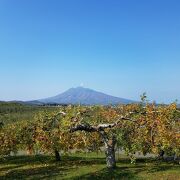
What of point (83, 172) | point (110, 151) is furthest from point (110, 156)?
point (83, 172)

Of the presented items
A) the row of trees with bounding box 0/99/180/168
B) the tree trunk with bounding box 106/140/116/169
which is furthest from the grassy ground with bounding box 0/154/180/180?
the row of trees with bounding box 0/99/180/168

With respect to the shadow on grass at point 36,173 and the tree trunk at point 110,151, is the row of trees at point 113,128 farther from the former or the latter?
the shadow on grass at point 36,173

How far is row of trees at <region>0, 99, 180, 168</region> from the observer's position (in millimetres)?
41469

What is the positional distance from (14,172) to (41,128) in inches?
229

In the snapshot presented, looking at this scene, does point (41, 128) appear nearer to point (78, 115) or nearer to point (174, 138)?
point (78, 115)

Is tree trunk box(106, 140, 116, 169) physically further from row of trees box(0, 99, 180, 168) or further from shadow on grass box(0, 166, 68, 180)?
shadow on grass box(0, 166, 68, 180)

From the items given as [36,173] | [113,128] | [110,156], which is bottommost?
[36,173]

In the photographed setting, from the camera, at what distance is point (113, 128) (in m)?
44.0

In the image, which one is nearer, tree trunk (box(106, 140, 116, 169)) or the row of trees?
the row of trees

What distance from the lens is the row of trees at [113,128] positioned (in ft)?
136

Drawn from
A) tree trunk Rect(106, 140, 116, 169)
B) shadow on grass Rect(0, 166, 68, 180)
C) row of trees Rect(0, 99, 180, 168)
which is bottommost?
shadow on grass Rect(0, 166, 68, 180)

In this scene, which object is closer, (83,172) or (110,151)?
(83,172)

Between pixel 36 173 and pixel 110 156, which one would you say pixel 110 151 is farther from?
pixel 36 173

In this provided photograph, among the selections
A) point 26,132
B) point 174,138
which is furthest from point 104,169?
point 26,132
